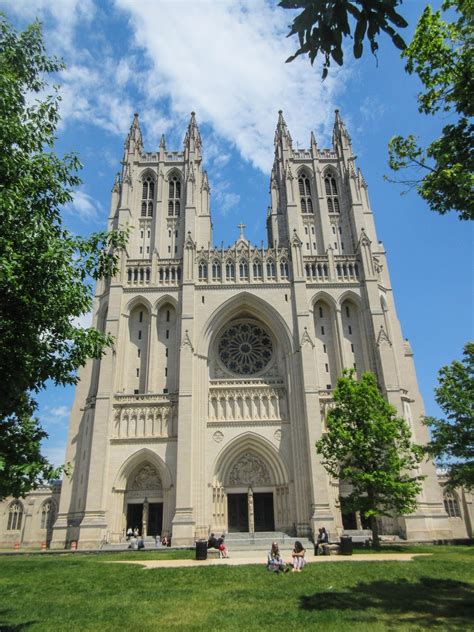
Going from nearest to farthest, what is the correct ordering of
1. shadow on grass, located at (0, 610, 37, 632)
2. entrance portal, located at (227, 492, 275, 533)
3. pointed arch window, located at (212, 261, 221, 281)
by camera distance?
shadow on grass, located at (0, 610, 37, 632) → entrance portal, located at (227, 492, 275, 533) → pointed arch window, located at (212, 261, 221, 281)

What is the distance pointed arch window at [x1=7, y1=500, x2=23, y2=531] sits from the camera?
44812 millimetres

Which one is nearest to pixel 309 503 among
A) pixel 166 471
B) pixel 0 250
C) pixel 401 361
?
pixel 166 471

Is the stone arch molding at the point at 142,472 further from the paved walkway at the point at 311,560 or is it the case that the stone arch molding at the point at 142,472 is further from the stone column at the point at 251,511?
the paved walkway at the point at 311,560

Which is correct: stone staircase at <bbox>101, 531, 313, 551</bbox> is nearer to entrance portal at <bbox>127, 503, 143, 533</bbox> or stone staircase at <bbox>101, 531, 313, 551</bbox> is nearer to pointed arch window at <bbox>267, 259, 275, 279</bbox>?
entrance portal at <bbox>127, 503, 143, 533</bbox>

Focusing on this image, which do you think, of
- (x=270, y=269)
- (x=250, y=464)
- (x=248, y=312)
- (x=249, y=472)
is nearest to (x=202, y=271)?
(x=248, y=312)

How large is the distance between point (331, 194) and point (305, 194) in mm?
2572

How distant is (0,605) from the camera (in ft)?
37.0

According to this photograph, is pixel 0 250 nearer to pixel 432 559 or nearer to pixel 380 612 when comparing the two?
pixel 380 612

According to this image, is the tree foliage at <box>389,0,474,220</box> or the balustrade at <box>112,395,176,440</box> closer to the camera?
the tree foliage at <box>389,0,474,220</box>

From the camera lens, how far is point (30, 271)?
9.29m

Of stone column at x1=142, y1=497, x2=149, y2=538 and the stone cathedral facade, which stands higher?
the stone cathedral facade

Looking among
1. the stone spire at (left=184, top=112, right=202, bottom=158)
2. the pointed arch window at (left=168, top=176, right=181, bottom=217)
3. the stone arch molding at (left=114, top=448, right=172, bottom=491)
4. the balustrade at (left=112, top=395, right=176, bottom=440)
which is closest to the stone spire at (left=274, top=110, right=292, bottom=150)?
the stone spire at (left=184, top=112, right=202, bottom=158)

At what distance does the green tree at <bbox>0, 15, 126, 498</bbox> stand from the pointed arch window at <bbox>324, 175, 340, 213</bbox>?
36.7 metres

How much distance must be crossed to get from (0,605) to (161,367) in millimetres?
26795
